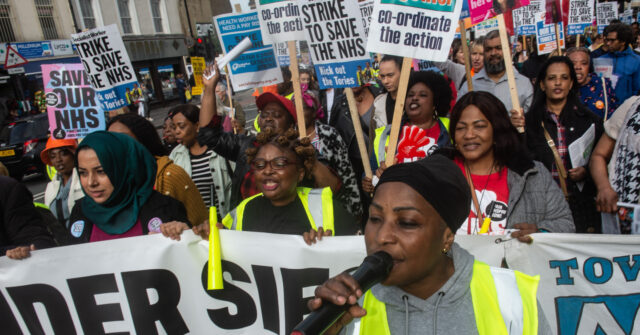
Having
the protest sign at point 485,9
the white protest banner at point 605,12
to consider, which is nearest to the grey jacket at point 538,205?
the protest sign at point 485,9

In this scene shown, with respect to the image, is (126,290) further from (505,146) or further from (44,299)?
(505,146)

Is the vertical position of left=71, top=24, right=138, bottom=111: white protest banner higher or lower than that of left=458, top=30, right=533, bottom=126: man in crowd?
higher

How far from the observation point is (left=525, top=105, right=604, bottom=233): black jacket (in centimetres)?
345

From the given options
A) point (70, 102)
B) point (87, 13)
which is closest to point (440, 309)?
point (70, 102)

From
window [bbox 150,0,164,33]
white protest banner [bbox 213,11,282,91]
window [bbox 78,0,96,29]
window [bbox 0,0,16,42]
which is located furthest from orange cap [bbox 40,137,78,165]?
window [bbox 150,0,164,33]

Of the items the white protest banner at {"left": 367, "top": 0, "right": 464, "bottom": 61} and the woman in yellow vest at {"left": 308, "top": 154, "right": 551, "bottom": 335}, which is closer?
the woman in yellow vest at {"left": 308, "top": 154, "right": 551, "bottom": 335}

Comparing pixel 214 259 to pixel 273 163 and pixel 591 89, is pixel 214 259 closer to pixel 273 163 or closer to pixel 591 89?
pixel 273 163

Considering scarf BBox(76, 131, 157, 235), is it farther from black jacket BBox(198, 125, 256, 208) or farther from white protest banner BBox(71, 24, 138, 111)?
white protest banner BBox(71, 24, 138, 111)

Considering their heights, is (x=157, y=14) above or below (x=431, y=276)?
above

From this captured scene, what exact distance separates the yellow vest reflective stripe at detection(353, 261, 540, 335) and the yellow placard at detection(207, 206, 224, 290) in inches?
37.5

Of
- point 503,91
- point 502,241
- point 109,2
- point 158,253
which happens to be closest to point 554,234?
point 502,241

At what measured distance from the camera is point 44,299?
2.40 meters

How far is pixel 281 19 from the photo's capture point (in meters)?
4.02

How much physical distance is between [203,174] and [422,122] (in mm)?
1959
